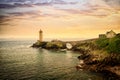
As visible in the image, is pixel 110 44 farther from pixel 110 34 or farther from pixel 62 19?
pixel 62 19

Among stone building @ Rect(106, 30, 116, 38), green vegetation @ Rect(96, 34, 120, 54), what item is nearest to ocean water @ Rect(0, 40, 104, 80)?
green vegetation @ Rect(96, 34, 120, 54)

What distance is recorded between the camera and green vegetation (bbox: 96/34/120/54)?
Result: 15.9 meters

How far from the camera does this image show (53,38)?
19484 millimetres

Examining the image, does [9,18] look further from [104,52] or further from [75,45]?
[104,52]

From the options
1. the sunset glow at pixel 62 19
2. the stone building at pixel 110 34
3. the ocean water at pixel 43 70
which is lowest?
the ocean water at pixel 43 70

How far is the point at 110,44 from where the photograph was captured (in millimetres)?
16766

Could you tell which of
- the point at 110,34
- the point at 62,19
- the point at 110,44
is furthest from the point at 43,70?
the point at 110,34

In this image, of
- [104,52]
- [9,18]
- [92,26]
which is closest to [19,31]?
[9,18]

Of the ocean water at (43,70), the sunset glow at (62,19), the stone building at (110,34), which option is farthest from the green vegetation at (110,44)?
the ocean water at (43,70)

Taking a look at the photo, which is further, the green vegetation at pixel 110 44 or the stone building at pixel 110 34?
the stone building at pixel 110 34

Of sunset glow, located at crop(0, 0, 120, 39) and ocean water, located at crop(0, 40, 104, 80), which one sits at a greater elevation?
sunset glow, located at crop(0, 0, 120, 39)

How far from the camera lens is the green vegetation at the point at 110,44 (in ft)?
52.1

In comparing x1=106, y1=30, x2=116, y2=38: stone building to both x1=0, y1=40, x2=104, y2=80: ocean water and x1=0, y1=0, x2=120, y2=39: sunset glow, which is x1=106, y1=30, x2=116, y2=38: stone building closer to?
x1=0, y1=0, x2=120, y2=39: sunset glow

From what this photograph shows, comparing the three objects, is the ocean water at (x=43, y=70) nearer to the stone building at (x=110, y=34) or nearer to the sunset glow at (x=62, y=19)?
the sunset glow at (x=62, y=19)
